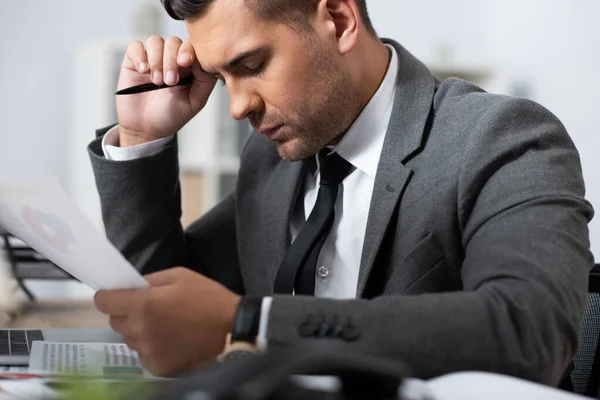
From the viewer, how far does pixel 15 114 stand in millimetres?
3799

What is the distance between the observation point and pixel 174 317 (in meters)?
0.87

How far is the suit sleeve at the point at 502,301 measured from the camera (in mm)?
870

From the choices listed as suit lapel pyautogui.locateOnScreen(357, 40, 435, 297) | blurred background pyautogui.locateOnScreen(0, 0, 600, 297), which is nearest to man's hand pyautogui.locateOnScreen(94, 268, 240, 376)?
suit lapel pyautogui.locateOnScreen(357, 40, 435, 297)

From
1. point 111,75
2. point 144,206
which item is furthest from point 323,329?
point 111,75

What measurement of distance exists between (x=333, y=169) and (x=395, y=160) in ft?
0.54

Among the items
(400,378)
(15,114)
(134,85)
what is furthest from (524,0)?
(400,378)

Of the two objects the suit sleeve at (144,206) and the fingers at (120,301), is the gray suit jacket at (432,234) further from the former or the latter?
the fingers at (120,301)

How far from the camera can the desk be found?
1.47 m

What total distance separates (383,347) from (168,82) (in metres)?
0.90

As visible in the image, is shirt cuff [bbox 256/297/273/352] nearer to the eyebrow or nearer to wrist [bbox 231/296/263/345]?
wrist [bbox 231/296/263/345]

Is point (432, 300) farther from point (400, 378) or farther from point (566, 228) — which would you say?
point (400, 378)

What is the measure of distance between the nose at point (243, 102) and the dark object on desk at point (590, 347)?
606mm

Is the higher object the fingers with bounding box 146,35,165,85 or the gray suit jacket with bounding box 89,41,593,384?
the fingers with bounding box 146,35,165,85

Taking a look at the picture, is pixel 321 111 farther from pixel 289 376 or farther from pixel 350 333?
pixel 289 376
